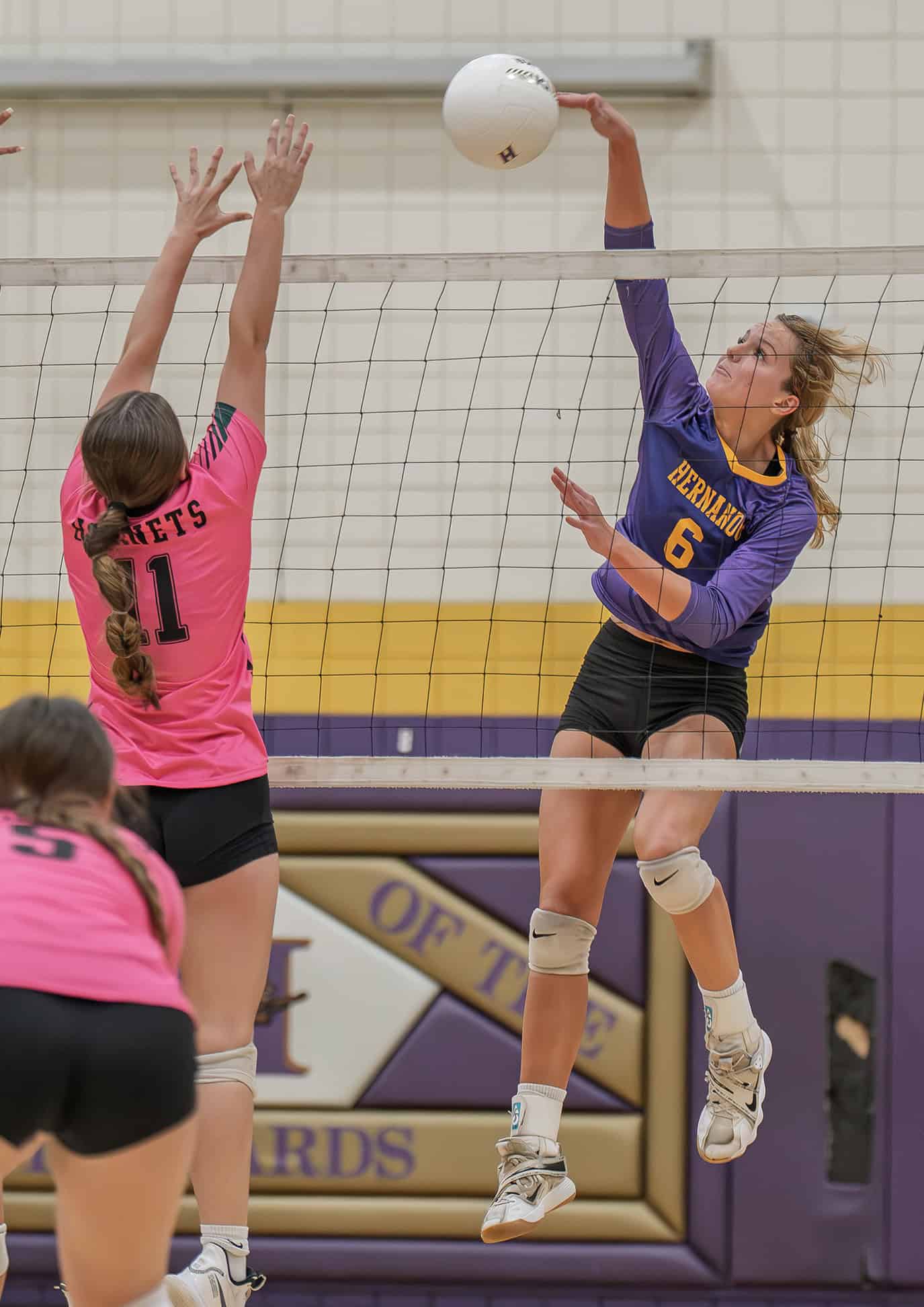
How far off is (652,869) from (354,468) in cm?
227

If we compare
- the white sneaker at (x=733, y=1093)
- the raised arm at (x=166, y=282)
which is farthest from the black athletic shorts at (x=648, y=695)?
the raised arm at (x=166, y=282)

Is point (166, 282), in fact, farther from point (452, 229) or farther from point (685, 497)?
point (452, 229)

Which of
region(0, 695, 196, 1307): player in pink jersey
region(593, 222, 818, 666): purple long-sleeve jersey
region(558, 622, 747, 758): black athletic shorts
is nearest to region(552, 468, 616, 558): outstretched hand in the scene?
region(593, 222, 818, 666): purple long-sleeve jersey

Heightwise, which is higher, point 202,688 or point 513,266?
point 513,266

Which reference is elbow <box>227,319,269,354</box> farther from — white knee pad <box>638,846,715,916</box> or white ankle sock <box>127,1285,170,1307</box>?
white ankle sock <box>127,1285,170,1307</box>

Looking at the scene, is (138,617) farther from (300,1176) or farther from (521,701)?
(300,1176)

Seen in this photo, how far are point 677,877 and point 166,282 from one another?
5.26 ft

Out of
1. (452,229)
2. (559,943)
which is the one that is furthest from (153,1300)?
(452,229)

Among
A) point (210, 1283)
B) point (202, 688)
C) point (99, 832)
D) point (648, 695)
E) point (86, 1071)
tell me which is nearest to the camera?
point (86, 1071)

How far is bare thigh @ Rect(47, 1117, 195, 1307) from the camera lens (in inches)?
84.0

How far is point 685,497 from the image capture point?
327cm

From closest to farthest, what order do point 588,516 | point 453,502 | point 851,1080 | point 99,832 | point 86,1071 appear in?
point 86,1071, point 99,832, point 588,516, point 851,1080, point 453,502

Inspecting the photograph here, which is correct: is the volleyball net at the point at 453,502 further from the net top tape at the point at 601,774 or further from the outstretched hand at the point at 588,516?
the outstretched hand at the point at 588,516

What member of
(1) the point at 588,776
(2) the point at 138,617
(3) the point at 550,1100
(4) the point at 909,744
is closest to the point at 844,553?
(4) the point at 909,744
